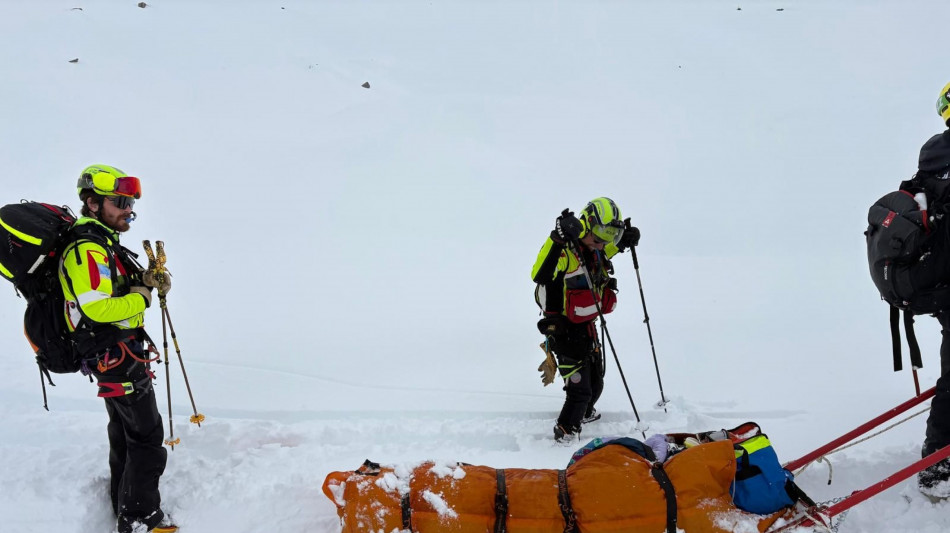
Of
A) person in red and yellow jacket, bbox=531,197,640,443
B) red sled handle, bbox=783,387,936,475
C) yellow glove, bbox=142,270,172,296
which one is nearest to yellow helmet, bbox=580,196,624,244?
person in red and yellow jacket, bbox=531,197,640,443

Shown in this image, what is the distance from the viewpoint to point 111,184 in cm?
339

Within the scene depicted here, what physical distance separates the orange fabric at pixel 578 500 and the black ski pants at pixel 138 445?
1.14 meters

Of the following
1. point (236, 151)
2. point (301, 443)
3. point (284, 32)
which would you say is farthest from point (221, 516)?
point (284, 32)


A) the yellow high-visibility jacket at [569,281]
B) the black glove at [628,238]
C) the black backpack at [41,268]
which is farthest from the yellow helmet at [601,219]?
the black backpack at [41,268]

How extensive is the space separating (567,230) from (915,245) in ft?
6.84

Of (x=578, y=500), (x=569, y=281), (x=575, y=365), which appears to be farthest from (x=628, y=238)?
(x=578, y=500)

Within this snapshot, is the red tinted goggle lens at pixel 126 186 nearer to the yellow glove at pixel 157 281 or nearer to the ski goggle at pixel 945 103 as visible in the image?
the yellow glove at pixel 157 281

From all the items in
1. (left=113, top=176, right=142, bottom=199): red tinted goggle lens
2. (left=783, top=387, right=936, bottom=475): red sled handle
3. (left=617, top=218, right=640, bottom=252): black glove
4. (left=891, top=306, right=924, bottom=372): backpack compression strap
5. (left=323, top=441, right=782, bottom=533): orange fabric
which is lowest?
(left=323, top=441, right=782, bottom=533): orange fabric

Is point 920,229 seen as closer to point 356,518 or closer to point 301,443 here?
point 356,518

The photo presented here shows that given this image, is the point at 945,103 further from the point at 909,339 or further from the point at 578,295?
the point at 578,295

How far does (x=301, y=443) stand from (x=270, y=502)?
0.86 metres

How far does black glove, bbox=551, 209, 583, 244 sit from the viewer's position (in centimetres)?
447

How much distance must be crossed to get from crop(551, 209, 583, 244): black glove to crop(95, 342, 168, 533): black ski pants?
2859 mm

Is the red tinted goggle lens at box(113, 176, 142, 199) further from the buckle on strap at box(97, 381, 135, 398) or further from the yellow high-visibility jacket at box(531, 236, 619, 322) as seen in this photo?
the yellow high-visibility jacket at box(531, 236, 619, 322)
